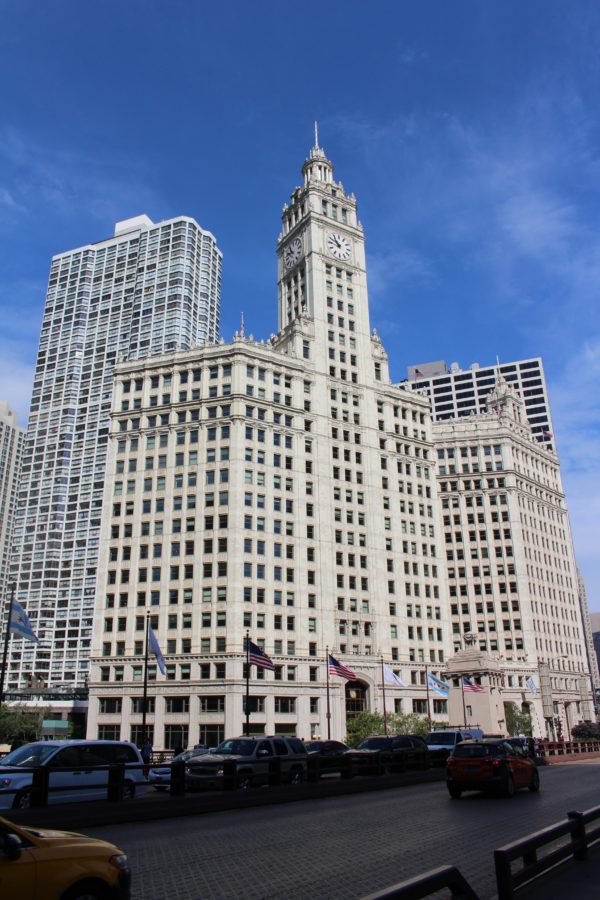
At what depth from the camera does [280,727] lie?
8144 centimetres

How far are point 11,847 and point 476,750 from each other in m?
18.6

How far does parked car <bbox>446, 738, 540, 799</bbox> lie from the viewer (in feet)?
71.5

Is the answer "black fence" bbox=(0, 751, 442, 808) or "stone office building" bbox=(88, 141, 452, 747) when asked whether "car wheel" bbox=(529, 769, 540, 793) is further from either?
"stone office building" bbox=(88, 141, 452, 747)

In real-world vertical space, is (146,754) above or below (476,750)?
below

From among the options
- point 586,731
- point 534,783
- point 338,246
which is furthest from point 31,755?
point 586,731

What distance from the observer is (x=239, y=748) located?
2842 cm

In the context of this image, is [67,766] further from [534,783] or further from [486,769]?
[534,783]

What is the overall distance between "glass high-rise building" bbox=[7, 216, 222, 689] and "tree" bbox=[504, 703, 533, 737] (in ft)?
305

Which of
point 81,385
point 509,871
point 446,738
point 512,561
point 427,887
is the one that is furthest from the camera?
point 81,385

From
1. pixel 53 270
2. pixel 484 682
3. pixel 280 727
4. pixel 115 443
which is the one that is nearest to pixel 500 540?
pixel 484 682

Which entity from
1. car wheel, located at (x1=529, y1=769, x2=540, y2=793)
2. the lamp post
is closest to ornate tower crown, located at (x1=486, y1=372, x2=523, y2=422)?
the lamp post

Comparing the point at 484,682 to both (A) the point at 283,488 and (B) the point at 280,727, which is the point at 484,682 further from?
(A) the point at 283,488

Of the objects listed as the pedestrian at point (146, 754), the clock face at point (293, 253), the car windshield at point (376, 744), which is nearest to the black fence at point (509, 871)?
the pedestrian at point (146, 754)

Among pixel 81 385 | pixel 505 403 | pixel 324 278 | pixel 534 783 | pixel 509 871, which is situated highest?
pixel 81 385
